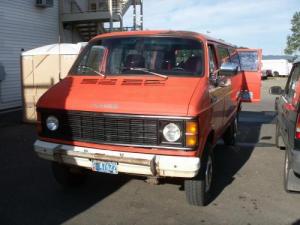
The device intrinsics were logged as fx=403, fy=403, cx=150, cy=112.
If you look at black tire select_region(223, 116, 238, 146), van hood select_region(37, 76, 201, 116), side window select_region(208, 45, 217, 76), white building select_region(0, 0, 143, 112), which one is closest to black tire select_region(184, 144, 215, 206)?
van hood select_region(37, 76, 201, 116)

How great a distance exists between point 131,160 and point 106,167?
0.37 m

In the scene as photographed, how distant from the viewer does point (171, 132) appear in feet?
14.6

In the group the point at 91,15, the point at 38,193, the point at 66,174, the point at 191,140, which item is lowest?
the point at 38,193

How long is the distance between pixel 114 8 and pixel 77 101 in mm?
17139

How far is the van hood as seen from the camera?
14.7ft

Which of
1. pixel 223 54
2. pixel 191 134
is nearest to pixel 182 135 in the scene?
pixel 191 134

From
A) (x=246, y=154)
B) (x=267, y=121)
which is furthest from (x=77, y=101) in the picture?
(x=267, y=121)

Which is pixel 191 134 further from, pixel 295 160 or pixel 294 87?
pixel 294 87

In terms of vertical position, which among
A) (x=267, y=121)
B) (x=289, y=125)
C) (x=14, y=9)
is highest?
(x=14, y=9)

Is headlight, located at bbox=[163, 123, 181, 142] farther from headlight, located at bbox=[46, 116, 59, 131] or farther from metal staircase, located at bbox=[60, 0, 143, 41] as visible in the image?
metal staircase, located at bbox=[60, 0, 143, 41]

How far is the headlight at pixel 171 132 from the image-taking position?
4.43 meters

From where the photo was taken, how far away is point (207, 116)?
16.0 feet

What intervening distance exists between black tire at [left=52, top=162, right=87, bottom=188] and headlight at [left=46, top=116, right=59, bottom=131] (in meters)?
0.57

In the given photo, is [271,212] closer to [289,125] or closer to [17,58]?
[289,125]
